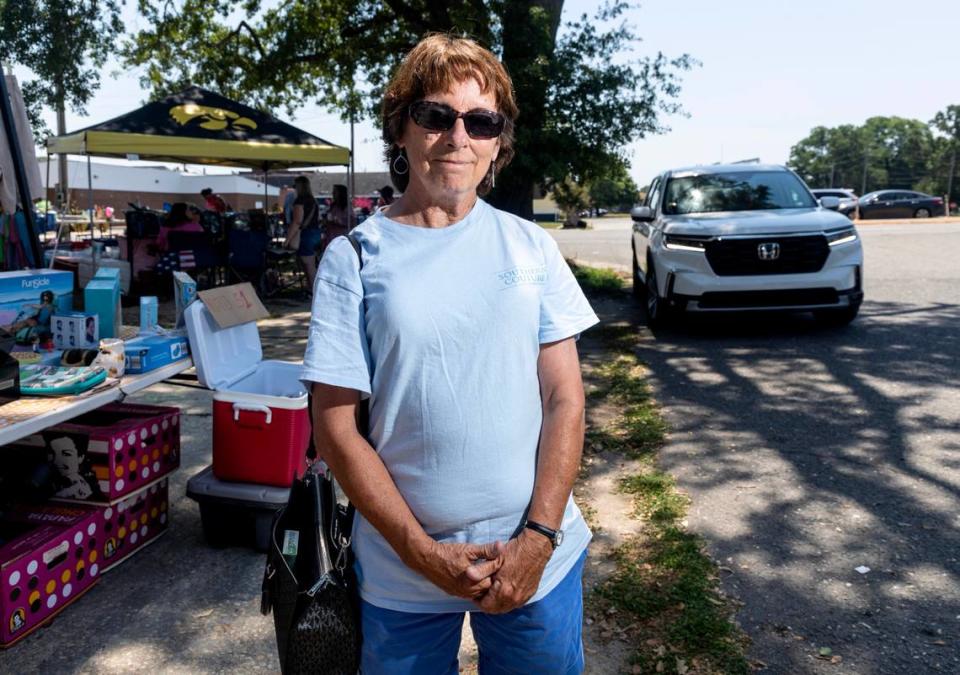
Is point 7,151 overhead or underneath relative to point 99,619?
overhead

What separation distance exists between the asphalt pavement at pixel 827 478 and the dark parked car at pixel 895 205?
34.2m

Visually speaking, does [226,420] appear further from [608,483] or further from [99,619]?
[608,483]

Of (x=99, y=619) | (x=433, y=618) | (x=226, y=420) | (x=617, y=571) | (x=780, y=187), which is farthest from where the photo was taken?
(x=780, y=187)

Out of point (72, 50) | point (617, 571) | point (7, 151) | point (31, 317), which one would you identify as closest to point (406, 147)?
point (617, 571)

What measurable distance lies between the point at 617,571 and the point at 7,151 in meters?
5.08

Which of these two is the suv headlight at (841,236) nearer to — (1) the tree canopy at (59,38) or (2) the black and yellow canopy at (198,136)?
(2) the black and yellow canopy at (198,136)

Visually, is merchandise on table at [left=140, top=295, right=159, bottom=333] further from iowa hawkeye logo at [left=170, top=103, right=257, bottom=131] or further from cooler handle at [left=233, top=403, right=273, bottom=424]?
iowa hawkeye logo at [left=170, top=103, right=257, bottom=131]

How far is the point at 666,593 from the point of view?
10.6 feet

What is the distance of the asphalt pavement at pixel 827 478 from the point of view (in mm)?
2965

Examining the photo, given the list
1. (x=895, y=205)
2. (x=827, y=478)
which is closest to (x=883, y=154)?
(x=895, y=205)

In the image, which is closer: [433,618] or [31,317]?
[433,618]

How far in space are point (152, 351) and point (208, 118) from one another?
26.3 feet

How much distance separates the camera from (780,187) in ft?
29.9

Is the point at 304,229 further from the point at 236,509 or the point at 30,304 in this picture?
the point at 236,509
